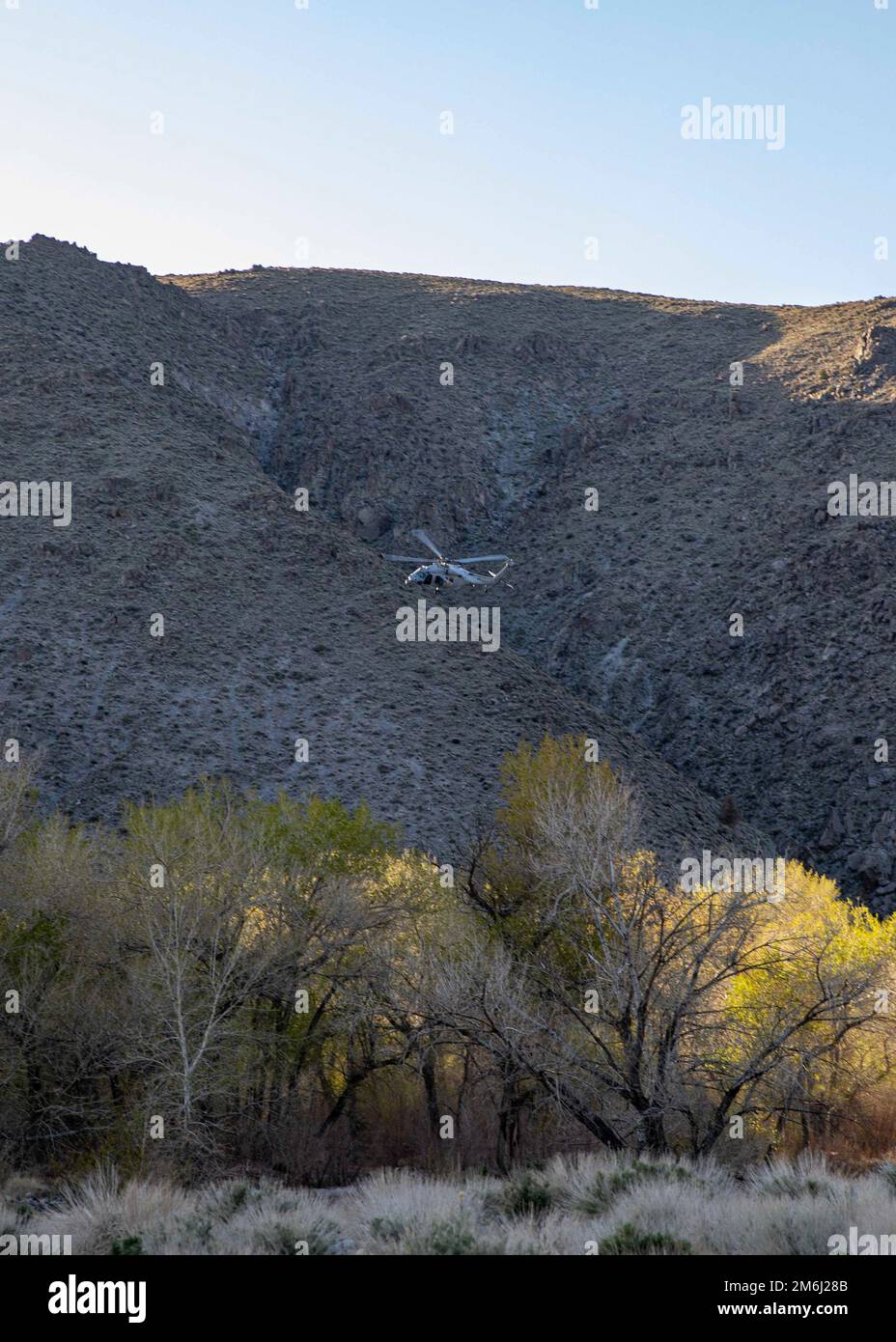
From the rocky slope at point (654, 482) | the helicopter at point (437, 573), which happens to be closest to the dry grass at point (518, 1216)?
the rocky slope at point (654, 482)

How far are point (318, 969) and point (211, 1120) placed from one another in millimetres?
2874

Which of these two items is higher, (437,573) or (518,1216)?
(437,573)

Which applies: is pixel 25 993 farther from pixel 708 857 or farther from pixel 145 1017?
pixel 708 857

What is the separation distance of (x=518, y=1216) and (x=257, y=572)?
34.8 meters

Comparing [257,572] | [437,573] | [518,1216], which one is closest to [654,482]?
[437,573]

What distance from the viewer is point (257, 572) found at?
47938mm

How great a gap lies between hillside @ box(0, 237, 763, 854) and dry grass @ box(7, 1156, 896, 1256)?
1989 cm

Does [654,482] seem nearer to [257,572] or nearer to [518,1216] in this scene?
[257,572]

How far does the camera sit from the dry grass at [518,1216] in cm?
1263

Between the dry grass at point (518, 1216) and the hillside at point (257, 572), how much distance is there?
19.9 meters

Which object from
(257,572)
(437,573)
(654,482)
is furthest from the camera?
(654,482)

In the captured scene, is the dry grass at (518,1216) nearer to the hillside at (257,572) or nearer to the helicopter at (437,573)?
the hillside at (257,572)

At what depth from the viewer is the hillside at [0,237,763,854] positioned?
39.2 metres

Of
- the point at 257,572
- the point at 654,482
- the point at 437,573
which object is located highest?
the point at 654,482
